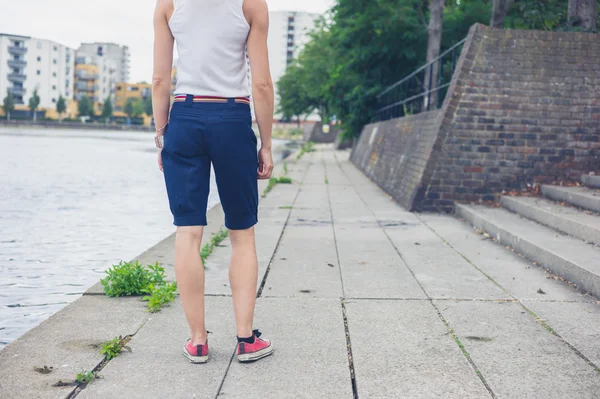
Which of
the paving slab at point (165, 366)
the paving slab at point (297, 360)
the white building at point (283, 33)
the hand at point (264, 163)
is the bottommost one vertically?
the paving slab at point (165, 366)

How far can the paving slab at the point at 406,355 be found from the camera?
3121mm

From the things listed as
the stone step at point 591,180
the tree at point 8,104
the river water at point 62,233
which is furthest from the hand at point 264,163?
the tree at point 8,104

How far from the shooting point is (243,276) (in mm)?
3523

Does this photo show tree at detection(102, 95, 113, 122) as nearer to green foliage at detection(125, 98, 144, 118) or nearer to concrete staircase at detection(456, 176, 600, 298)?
green foliage at detection(125, 98, 144, 118)

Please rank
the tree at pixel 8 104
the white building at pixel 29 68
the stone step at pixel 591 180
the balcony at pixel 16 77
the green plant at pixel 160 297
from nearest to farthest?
the green plant at pixel 160 297, the stone step at pixel 591 180, the tree at pixel 8 104, the white building at pixel 29 68, the balcony at pixel 16 77

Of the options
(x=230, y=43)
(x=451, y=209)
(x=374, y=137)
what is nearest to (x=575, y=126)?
(x=451, y=209)

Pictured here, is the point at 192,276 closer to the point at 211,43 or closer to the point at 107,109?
the point at 211,43

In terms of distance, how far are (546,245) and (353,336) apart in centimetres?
307

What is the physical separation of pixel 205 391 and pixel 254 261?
→ 74cm

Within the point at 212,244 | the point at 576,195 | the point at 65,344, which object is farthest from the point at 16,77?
the point at 65,344

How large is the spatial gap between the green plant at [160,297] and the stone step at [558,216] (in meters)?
3.80

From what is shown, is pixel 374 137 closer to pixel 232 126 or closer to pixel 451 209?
pixel 451 209

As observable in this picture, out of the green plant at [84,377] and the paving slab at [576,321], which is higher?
the paving slab at [576,321]

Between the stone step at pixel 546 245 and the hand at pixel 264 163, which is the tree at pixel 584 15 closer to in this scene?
the stone step at pixel 546 245
